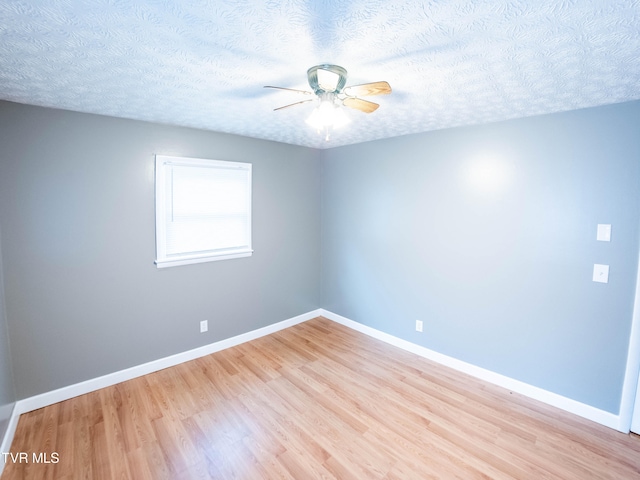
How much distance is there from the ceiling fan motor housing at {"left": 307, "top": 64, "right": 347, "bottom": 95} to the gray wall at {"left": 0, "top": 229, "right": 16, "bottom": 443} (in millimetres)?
2547

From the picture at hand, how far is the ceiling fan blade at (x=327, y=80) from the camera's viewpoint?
4.84ft

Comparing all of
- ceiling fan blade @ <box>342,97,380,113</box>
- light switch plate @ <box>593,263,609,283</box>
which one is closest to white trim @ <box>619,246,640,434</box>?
light switch plate @ <box>593,263,609,283</box>

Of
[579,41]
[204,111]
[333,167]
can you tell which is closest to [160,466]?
[204,111]

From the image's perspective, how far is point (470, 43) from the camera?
4.22ft

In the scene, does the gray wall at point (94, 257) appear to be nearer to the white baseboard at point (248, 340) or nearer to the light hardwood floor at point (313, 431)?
the white baseboard at point (248, 340)

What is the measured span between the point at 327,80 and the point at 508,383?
2841mm

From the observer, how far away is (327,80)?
153 centimetres

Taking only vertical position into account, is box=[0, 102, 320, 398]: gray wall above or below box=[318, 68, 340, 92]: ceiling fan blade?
below

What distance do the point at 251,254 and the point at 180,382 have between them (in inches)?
56.2

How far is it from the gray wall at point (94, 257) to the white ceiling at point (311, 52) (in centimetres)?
34

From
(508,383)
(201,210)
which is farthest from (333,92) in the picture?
(508,383)

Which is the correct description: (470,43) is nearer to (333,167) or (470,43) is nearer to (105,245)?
(333,167)

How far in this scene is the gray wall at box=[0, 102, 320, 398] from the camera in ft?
6.95

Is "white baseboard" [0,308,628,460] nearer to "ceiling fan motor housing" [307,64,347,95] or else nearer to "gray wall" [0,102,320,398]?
"gray wall" [0,102,320,398]
